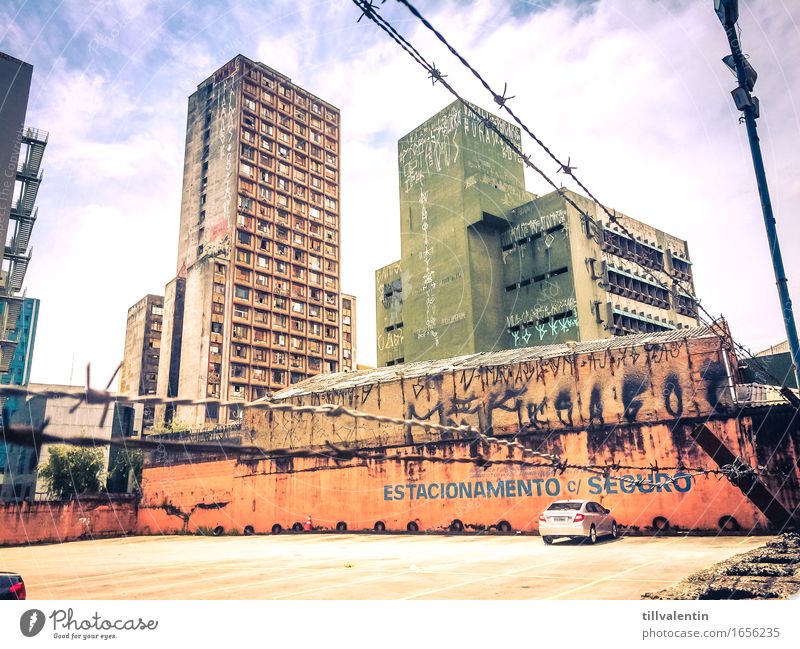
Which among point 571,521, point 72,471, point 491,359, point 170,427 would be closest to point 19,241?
point 72,471

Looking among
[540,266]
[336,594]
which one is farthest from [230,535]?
[540,266]

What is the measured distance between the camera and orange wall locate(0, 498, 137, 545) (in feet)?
91.8

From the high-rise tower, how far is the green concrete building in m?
18.0

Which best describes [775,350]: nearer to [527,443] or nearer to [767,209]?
[527,443]

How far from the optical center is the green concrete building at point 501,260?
4516 centimetres

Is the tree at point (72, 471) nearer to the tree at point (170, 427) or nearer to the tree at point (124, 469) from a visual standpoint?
the tree at point (124, 469)

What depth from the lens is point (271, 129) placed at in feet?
225

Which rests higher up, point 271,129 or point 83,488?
point 271,129

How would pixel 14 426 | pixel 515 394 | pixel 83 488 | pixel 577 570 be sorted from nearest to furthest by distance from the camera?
pixel 14 426 < pixel 577 570 < pixel 515 394 < pixel 83 488

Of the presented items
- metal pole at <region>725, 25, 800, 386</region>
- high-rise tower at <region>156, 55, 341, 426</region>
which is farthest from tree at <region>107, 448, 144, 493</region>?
metal pole at <region>725, 25, 800, 386</region>
